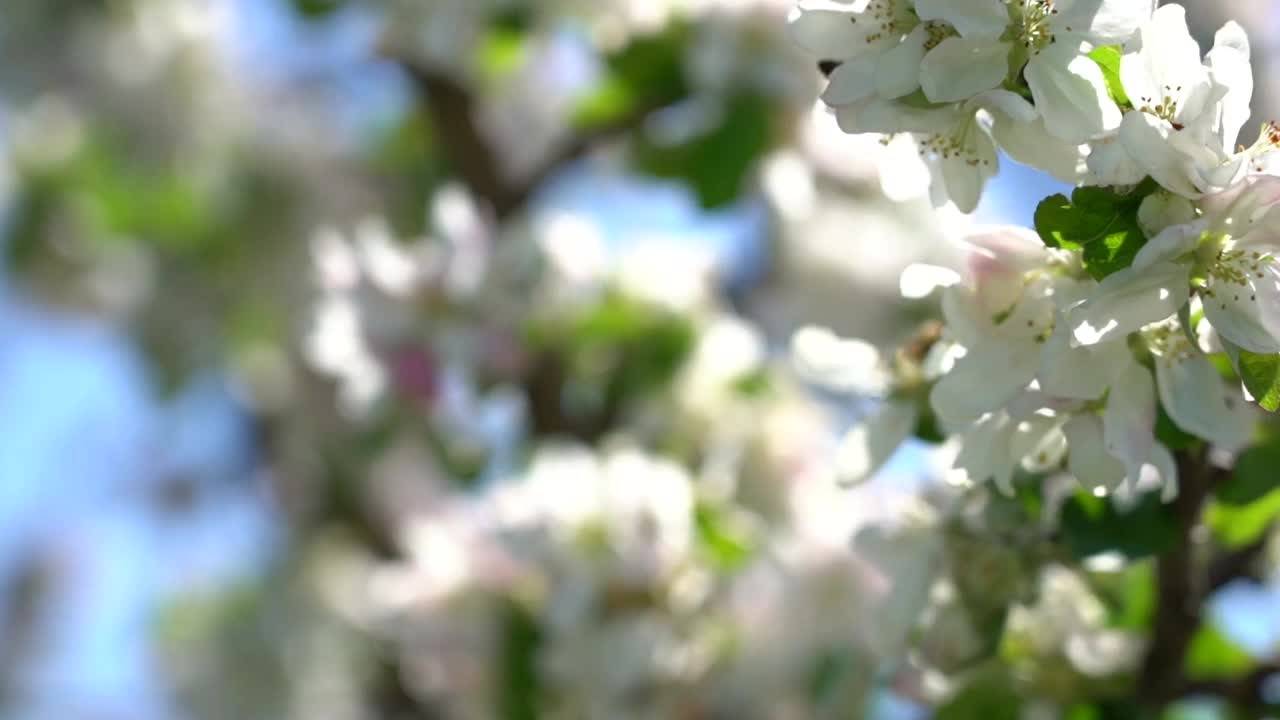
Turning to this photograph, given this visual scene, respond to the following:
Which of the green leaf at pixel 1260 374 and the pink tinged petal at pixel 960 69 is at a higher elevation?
the pink tinged petal at pixel 960 69

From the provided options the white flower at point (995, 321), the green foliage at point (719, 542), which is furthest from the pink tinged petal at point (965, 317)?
the green foliage at point (719, 542)

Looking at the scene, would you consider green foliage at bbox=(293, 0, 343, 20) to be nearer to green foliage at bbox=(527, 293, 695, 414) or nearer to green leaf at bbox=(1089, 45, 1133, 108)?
green foliage at bbox=(527, 293, 695, 414)

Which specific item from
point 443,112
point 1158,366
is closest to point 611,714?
point 1158,366

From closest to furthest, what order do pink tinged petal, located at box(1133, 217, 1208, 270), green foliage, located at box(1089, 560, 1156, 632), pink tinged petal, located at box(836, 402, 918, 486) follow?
1. pink tinged petal, located at box(1133, 217, 1208, 270)
2. pink tinged petal, located at box(836, 402, 918, 486)
3. green foliage, located at box(1089, 560, 1156, 632)

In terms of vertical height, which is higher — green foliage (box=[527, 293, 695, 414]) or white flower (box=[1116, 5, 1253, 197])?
white flower (box=[1116, 5, 1253, 197])

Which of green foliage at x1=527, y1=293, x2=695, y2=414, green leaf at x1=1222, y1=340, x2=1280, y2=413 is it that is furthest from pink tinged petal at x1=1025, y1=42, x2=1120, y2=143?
green foliage at x1=527, y1=293, x2=695, y2=414

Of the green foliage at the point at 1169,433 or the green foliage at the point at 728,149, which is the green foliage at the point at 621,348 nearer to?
the green foliage at the point at 728,149

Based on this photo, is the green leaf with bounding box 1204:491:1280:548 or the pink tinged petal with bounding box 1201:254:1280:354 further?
the green leaf with bounding box 1204:491:1280:548

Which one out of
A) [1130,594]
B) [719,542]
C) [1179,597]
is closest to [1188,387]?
[1179,597]
